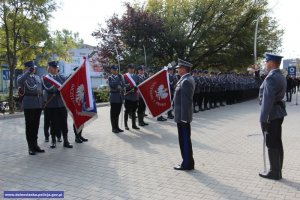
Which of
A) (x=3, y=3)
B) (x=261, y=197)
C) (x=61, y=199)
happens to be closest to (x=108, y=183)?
(x=61, y=199)

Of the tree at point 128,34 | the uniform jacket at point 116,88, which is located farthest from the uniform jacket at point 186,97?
the tree at point 128,34

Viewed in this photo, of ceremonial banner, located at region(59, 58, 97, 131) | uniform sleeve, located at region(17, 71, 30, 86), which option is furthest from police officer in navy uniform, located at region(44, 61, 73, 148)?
uniform sleeve, located at region(17, 71, 30, 86)

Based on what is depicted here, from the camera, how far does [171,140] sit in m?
8.97

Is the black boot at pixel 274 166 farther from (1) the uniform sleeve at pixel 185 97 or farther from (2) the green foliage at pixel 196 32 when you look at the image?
(2) the green foliage at pixel 196 32

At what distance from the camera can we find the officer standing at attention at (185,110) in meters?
6.08

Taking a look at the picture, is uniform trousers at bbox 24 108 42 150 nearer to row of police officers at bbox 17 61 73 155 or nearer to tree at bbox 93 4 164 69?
row of police officers at bbox 17 61 73 155

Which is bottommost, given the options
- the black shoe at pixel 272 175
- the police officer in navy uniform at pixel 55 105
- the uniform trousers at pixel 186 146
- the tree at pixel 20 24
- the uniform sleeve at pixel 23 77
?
the black shoe at pixel 272 175

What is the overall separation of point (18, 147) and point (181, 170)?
404cm

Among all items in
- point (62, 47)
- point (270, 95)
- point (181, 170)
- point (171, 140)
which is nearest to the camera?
point (270, 95)

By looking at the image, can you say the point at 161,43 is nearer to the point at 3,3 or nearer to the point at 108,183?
the point at 3,3

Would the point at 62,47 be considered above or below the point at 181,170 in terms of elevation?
above

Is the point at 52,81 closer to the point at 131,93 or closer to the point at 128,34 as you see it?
the point at 131,93

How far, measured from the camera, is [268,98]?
5.43 meters

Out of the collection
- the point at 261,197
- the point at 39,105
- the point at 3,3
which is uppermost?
the point at 3,3
